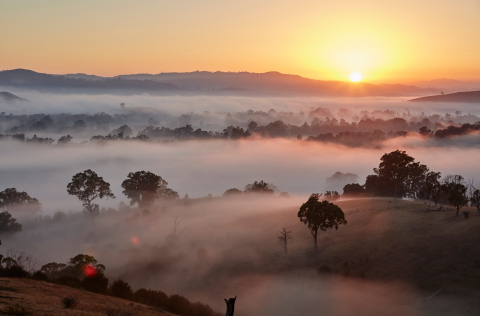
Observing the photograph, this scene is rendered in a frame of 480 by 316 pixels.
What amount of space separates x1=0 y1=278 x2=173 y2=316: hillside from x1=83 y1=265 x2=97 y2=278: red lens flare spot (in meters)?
8.32

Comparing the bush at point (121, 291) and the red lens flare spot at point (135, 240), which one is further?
the red lens flare spot at point (135, 240)

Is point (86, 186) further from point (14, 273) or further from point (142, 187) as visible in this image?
point (14, 273)

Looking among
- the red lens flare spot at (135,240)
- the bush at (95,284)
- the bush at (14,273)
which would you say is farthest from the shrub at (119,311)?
the red lens flare spot at (135,240)

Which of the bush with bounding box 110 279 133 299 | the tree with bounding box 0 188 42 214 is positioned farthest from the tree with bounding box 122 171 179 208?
the bush with bounding box 110 279 133 299

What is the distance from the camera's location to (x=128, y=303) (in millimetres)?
29047

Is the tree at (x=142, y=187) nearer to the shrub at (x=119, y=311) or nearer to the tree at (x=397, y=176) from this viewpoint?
the tree at (x=397, y=176)

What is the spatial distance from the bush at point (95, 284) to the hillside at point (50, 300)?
3776 millimetres

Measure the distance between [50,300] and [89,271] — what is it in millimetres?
16634

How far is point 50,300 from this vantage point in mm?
23609

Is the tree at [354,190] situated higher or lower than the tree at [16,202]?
higher

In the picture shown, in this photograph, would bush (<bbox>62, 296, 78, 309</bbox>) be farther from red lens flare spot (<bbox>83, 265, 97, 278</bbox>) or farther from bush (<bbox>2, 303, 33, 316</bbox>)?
red lens flare spot (<bbox>83, 265, 97, 278</bbox>)

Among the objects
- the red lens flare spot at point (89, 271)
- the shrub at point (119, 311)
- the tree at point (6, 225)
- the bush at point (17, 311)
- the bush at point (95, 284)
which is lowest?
the tree at point (6, 225)

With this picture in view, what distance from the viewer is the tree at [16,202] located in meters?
82.6

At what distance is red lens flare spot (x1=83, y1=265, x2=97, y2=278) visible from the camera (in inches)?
1481
